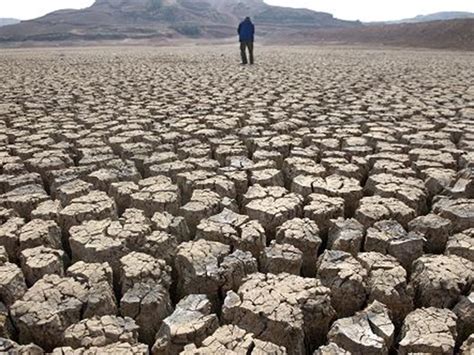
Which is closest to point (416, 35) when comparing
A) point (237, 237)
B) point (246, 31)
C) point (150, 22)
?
point (246, 31)

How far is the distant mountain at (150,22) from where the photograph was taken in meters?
39.7

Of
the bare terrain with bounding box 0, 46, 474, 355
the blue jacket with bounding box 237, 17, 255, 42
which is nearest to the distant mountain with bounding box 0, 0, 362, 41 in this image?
the blue jacket with bounding box 237, 17, 255, 42

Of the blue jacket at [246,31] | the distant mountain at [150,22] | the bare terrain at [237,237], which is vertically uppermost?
the distant mountain at [150,22]

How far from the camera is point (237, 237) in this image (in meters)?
2.13

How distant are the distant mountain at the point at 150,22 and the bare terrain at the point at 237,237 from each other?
37.3 metres

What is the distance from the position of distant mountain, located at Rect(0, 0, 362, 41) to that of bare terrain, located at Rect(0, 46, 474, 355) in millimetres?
37254

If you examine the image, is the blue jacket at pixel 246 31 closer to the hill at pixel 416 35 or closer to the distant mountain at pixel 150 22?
the hill at pixel 416 35

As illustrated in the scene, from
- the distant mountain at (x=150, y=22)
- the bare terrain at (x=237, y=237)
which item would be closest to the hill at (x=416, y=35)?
the distant mountain at (x=150, y=22)

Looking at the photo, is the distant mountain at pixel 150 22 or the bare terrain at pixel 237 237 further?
the distant mountain at pixel 150 22

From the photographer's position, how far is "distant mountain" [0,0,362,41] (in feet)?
130

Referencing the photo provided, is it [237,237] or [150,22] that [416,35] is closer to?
Answer: [237,237]

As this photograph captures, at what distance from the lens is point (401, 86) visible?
6.92 meters

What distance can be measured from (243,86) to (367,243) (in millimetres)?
5202

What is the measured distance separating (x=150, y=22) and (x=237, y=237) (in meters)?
55.6
